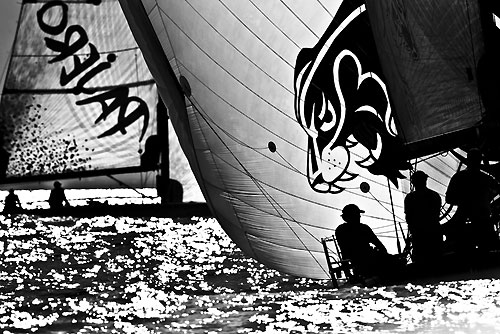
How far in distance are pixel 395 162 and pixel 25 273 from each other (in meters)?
9.47

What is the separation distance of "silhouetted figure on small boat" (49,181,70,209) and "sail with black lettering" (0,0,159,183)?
3.29ft

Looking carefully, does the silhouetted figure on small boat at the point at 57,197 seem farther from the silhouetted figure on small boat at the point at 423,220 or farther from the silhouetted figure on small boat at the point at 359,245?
the silhouetted figure on small boat at the point at 423,220

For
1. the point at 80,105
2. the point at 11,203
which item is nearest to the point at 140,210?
the point at 80,105

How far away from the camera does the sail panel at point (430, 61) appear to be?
15.0m

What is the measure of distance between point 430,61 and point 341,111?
4.58 feet

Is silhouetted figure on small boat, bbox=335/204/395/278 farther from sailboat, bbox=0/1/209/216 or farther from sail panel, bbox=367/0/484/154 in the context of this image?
sailboat, bbox=0/1/209/216

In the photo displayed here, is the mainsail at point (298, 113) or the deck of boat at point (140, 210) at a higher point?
the deck of boat at point (140, 210)

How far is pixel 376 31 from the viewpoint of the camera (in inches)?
616

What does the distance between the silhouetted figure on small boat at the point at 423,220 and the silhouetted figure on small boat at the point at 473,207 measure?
0.22m

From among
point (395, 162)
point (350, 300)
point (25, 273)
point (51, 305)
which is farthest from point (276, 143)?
point (25, 273)

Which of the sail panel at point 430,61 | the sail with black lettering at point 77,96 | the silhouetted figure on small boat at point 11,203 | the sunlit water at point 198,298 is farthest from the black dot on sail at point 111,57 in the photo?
the sail panel at point 430,61

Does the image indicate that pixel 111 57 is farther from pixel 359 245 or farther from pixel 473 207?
pixel 473 207

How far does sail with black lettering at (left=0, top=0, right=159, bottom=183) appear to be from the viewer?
40312mm

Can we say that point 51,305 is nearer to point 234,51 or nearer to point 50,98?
point 234,51
